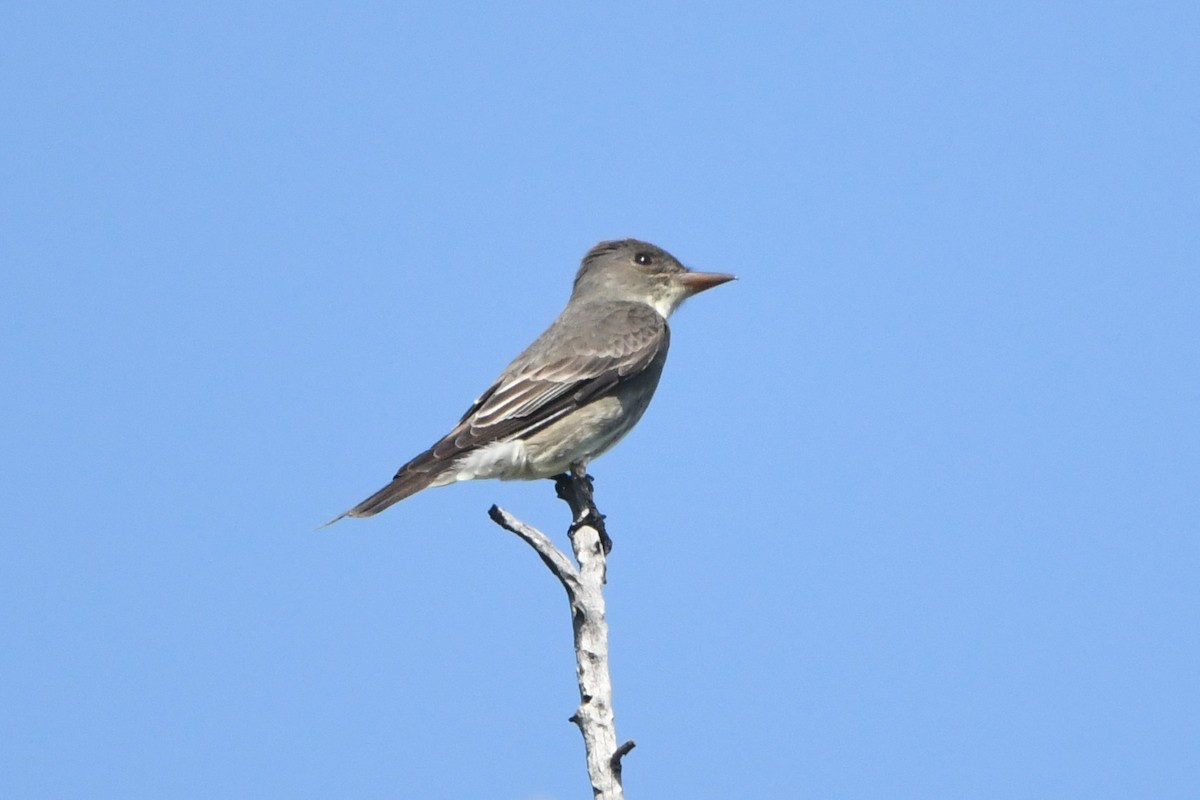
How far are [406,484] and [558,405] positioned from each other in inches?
52.6

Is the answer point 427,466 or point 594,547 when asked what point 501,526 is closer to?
point 594,547

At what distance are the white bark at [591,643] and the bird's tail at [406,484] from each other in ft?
5.10

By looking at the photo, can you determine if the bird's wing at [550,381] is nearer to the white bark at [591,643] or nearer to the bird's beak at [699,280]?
the bird's beak at [699,280]

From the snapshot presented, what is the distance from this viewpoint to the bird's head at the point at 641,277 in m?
11.8

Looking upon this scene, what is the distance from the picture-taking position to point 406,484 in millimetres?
9117

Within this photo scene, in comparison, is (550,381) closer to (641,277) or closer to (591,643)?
(641,277)

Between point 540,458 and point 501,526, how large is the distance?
253 cm

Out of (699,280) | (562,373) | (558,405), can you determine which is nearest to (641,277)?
(699,280)

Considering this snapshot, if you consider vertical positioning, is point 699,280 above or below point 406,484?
above

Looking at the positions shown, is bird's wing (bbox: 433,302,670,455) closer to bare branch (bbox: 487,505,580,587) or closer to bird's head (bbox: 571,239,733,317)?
bird's head (bbox: 571,239,733,317)

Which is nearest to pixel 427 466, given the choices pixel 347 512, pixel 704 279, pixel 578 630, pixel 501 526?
pixel 347 512

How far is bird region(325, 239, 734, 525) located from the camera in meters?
9.41

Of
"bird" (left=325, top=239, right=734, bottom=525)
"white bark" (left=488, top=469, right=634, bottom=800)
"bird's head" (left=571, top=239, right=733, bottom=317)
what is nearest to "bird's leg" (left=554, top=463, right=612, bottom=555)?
"bird" (left=325, top=239, right=734, bottom=525)

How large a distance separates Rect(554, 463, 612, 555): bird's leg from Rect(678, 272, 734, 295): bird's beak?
7.85 ft
